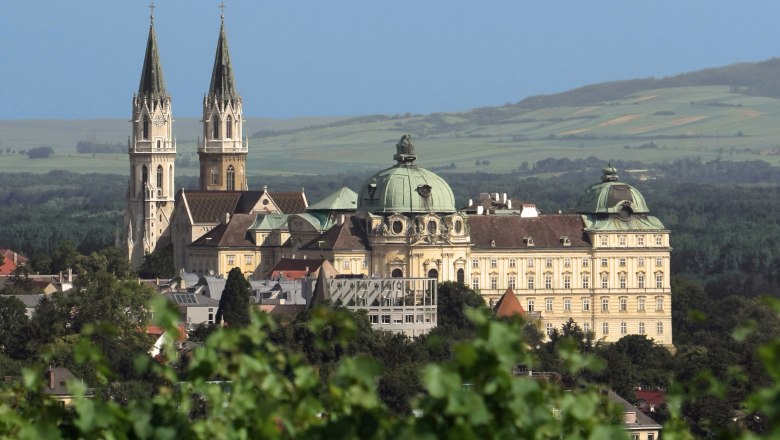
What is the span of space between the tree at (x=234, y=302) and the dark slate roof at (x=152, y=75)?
142 ft

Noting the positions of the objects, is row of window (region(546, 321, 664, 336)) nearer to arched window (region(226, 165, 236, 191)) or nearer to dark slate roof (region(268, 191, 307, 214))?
dark slate roof (region(268, 191, 307, 214))

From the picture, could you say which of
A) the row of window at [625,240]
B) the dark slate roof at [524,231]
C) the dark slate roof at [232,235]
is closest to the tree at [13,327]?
the dark slate roof at [524,231]

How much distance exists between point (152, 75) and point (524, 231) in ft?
108

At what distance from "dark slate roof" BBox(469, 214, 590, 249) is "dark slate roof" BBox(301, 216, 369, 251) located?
4838mm

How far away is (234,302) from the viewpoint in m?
97.1

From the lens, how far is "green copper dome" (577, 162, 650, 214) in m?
114

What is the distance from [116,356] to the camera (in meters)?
76.5

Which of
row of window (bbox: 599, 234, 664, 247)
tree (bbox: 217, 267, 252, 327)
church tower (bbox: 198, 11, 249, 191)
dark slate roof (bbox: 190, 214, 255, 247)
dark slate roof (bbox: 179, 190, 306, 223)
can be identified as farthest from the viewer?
church tower (bbox: 198, 11, 249, 191)

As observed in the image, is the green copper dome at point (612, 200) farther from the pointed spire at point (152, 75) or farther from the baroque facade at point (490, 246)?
the pointed spire at point (152, 75)

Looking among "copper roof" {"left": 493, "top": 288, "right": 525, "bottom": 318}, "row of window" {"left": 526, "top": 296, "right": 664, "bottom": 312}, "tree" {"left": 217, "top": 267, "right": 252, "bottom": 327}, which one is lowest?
"row of window" {"left": 526, "top": 296, "right": 664, "bottom": 312}

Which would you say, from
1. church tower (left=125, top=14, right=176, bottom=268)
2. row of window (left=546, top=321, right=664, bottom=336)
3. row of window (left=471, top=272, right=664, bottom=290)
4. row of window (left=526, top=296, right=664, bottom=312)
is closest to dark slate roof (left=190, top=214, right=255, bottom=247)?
church tower (left=125, top=14, right=176, bottom=268)

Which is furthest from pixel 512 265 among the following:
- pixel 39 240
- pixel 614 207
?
pixel 39 240

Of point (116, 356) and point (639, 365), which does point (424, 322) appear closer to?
point (639, 365)

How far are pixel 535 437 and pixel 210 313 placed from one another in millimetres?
86006
